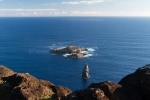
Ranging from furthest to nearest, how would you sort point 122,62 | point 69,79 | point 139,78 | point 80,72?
1. point 122,62
2. point 80,72
3. point 69,79
4. point 139,78

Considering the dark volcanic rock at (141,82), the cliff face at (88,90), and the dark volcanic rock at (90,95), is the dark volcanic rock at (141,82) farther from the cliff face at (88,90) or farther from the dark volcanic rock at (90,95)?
the dark volcanic rock at (90,95)

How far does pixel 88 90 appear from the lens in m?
22.0

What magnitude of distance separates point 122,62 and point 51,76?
6047cm

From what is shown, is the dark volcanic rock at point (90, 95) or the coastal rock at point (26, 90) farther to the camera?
the coastal rock at point (26, 90)

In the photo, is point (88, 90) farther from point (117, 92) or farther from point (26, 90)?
point (26, 90)

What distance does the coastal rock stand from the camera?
25344 mm

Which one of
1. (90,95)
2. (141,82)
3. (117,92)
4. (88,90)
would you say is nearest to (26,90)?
(88,90)

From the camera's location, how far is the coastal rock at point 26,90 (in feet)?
83.1

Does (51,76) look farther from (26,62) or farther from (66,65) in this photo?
(26,62)

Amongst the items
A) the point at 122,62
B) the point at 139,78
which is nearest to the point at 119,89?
the point at 139,78

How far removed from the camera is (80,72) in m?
164

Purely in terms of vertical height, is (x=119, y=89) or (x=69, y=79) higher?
(x=119, y=89)

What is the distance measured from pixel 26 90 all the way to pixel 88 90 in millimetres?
7030

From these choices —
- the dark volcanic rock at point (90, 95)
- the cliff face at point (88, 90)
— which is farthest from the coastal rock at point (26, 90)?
the dark volcanic rock at point (90, 95)
